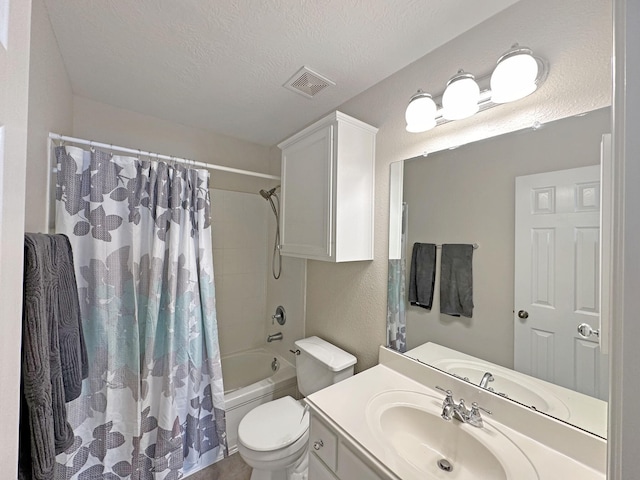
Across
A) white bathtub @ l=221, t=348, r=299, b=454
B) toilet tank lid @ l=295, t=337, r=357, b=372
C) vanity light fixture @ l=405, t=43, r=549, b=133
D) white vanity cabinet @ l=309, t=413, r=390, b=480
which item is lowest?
white bathtub @ l=221, t=348, r=299, b=454

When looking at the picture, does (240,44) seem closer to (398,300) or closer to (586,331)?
(398,300)

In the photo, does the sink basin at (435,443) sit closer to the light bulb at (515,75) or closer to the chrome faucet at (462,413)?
the chrome faucet at (462,413)

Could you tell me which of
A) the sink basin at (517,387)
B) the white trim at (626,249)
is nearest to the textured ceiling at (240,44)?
the white trim at (626,249)

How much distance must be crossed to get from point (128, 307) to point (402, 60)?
78.6 inches

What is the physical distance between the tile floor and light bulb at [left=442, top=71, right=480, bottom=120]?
2326 mm

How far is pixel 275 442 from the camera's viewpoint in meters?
1.33

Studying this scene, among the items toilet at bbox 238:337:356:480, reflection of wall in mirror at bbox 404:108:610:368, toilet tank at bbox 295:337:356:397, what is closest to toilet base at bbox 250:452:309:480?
toilet at bbox 238:337:356:480

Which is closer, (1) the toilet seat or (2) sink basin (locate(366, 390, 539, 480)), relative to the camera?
(2) sink basin (locate(366, 390, 539, 480))

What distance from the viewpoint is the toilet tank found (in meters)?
1.50

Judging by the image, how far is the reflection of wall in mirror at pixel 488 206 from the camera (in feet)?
2.90

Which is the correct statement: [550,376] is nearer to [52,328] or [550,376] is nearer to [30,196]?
[52,328]

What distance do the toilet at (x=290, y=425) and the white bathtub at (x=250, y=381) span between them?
0.30 m

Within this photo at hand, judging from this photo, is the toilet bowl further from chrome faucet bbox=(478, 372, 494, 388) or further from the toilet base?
chrome faucet bbox=(478, 372, 494, 388)

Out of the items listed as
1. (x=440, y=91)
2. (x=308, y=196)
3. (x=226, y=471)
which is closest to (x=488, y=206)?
(x=440, y=91)
